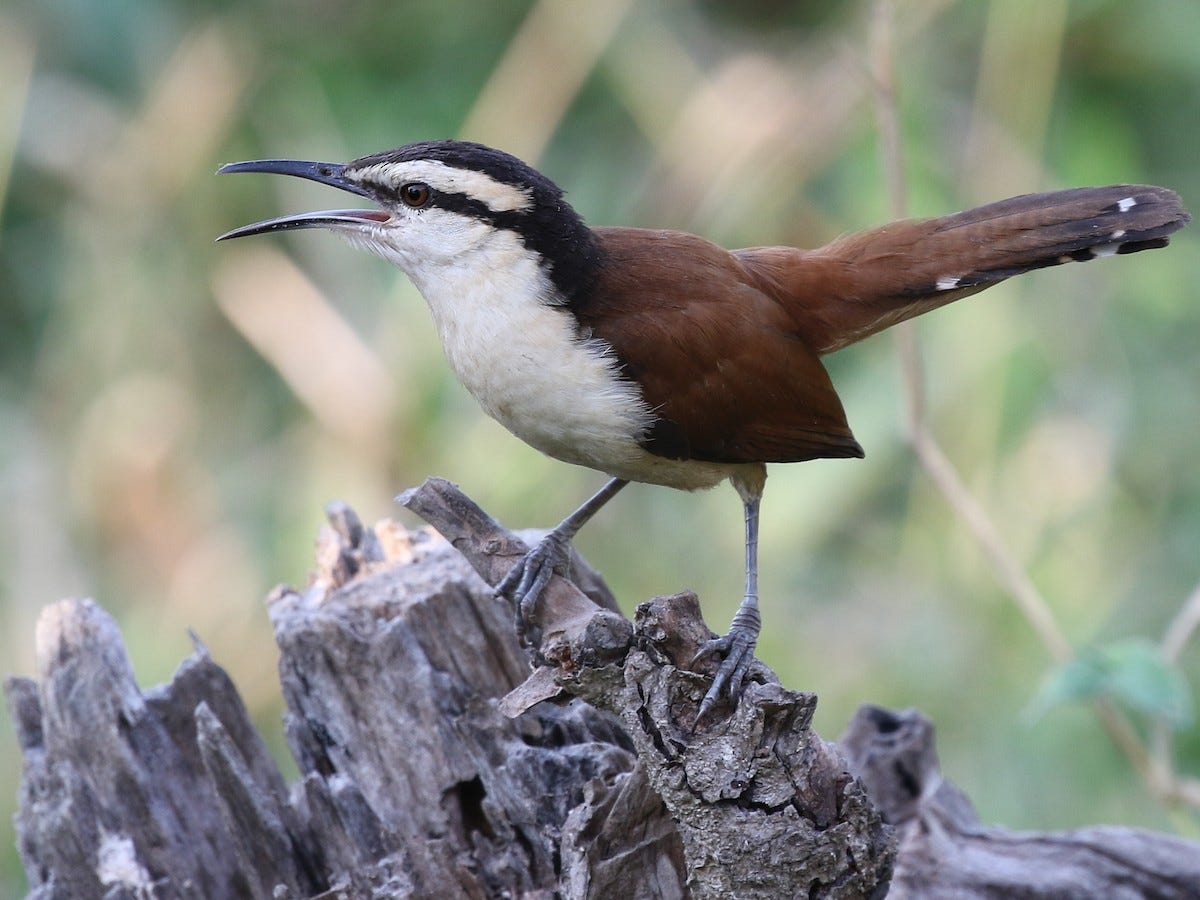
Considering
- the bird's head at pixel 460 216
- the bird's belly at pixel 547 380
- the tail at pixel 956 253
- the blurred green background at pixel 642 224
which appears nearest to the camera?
the bird's belly at pixel 547 380

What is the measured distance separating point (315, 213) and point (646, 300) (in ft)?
3.03

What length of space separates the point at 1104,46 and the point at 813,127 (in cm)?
167

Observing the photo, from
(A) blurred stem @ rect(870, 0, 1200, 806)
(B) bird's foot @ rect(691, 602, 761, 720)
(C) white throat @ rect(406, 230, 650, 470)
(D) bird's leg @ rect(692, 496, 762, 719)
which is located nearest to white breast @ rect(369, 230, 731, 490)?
(C) white throat @ rect(406, 230, 650, 470)

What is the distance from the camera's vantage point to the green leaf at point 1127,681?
3828 millimetres

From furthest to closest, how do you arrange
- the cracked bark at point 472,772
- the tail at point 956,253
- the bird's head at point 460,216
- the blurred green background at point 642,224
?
the blurred green background at point 642,224, the tail at point 956,253, the bird's head at point 460,216, the cracked bark at point 472,772

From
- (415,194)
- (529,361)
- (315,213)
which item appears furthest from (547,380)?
(315,213)

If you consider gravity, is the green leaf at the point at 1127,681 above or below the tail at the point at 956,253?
below

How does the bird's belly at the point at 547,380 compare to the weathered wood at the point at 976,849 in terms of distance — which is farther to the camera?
the weathered wood at the point at 976,849

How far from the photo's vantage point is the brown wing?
12.3 feet

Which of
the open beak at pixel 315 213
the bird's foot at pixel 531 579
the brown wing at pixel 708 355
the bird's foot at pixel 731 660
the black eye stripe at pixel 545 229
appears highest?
the open beak at pixel 315 213

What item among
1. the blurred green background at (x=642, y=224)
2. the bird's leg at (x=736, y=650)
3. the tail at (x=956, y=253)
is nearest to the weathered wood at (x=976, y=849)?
the bird's leg at (x=736, y=650)

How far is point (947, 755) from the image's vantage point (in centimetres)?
620

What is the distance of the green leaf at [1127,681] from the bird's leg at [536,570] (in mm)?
1391

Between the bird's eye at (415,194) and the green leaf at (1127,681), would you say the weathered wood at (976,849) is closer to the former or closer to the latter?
the green leaf at (1127,681)
